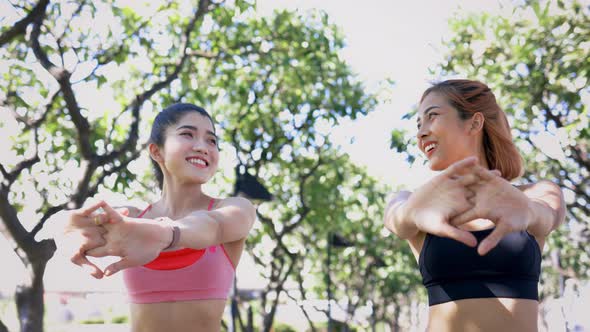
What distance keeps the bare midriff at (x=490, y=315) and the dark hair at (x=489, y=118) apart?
634mm

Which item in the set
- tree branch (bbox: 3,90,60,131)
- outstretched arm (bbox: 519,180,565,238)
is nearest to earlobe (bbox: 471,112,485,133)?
outstretched arm (bbox: 519,180,565,238)

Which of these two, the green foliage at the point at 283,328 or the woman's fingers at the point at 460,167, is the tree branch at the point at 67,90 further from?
the green foliage at the point at 283,328

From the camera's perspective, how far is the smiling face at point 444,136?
2791 mm

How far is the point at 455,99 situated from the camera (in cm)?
285

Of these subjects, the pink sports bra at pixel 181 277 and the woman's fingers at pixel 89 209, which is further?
the pink sports bra at pixel 181 277

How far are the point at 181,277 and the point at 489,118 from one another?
5.00 feet

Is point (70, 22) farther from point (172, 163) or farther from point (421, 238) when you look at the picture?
point (421, 238)

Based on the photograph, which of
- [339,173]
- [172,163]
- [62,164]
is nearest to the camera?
[172,163]

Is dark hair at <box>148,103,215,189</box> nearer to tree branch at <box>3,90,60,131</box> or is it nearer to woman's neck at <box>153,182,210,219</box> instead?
woman's neck at <box>153,182,210,219</box>

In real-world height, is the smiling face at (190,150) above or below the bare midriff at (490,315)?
above

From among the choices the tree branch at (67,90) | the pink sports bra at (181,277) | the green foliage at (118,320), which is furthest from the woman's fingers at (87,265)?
the green foliage at (118,320)

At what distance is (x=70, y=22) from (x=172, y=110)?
238 inches

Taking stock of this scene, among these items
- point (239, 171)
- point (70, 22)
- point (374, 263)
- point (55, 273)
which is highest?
point (70, 22)

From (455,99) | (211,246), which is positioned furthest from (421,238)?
(211,246)
